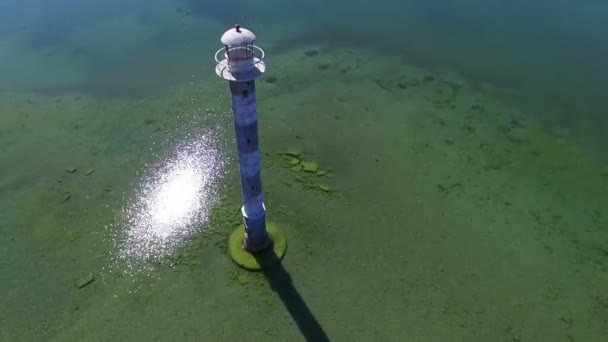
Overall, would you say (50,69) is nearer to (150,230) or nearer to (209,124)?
(209,124)

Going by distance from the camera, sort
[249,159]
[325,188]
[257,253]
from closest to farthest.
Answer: [249,159] → [257,253] → [325,188]

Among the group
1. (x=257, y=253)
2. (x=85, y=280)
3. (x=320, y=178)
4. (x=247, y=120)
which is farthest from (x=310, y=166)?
(x=85, y=280)

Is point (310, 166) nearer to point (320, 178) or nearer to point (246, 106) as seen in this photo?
point (320, 178)

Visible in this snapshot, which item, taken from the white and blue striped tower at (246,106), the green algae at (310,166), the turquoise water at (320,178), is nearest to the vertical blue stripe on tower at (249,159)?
the white and blue striped tower at (246,106)

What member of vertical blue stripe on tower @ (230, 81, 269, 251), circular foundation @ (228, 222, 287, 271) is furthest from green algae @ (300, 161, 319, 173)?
vertical blue stripe on tower @ (230, 81, 269, 251)

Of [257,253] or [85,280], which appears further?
[257,253]

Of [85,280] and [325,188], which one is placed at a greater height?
[325,188]

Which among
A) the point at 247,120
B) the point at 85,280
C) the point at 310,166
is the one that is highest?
the point at 247,120
